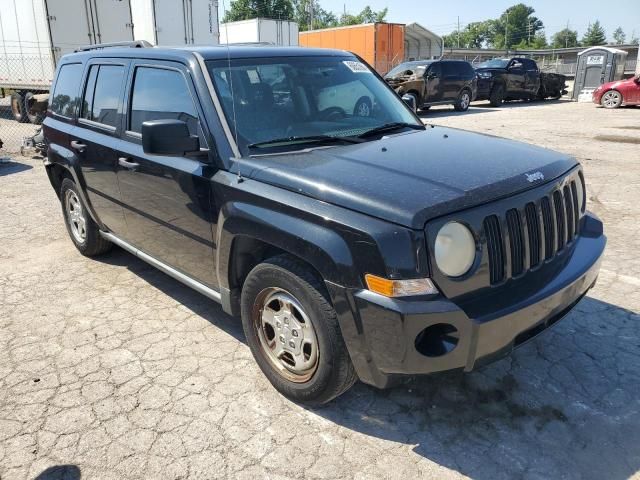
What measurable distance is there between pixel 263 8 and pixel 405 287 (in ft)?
152

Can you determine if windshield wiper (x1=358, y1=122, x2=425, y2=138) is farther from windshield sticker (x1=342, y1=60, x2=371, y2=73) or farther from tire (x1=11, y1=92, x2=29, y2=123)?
tire (x1=11, y1=92, x2=29, y2=123)

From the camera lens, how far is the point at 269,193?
111 inches

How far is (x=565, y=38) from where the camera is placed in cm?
12888

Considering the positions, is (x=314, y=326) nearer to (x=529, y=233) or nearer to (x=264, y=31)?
(x=529, y=233)

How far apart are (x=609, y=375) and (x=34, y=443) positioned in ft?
11.1

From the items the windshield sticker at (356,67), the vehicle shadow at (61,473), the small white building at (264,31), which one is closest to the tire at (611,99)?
the small white building at (264,31)

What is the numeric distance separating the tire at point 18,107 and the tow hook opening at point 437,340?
1783 cm

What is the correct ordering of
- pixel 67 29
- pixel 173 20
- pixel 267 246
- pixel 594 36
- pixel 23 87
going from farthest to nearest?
pixel 594 36 → pixel 173 20 → pixel 23 87 → pixel 67 29 → pixel 267 246

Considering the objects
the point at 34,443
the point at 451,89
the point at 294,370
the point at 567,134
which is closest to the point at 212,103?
the point at 294,370

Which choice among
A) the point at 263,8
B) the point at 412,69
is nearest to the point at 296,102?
the point at 412,69

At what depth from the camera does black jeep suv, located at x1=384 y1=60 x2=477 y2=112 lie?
717 inches

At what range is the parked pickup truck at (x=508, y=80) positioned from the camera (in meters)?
22.2

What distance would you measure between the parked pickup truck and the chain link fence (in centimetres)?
1620

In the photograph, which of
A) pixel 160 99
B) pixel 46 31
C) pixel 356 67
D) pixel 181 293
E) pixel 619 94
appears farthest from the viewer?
pixel 619 94
